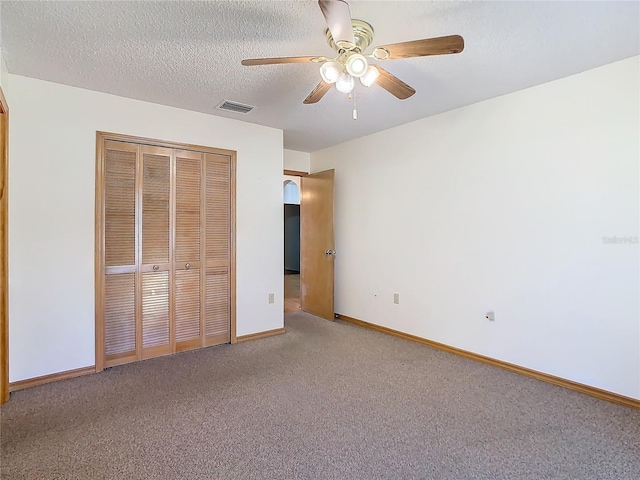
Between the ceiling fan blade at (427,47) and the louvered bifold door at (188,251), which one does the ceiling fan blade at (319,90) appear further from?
the louvered bifold door at (188,251)

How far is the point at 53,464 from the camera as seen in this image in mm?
1804

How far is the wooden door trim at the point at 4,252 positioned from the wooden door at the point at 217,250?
1527mm

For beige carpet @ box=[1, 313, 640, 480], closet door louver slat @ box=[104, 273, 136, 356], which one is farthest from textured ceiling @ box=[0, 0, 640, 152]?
beige carpet @ box=[1, 313, 640, 480]

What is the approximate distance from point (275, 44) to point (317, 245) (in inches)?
121

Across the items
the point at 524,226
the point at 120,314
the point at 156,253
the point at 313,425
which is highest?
the point at 524,226

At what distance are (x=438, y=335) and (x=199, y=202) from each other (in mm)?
2828

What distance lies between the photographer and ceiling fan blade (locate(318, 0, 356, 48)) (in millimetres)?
1468

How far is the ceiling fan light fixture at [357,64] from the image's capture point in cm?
181

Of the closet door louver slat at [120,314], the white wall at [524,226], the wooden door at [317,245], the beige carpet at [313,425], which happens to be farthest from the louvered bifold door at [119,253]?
the white wall at [524,226]

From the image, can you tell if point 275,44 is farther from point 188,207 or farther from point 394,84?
point 188,207

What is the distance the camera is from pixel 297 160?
203 inches

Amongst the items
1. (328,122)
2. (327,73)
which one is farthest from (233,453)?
(328,122)

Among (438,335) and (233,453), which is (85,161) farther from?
(438,335)

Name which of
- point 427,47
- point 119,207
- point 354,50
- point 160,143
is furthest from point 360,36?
point 119,207
